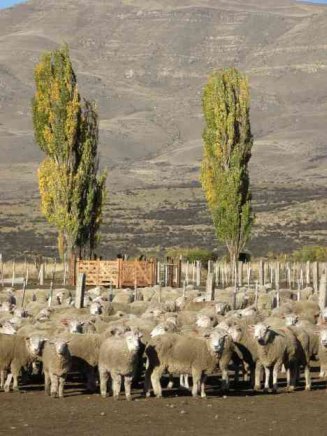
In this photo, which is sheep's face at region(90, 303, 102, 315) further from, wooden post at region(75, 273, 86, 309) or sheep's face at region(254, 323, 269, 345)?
sheep's face at region(254, 323, 269, 345)

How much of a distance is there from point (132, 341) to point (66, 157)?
28329mm

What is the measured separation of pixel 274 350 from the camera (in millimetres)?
20281

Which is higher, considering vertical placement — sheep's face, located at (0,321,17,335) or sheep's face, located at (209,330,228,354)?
sheep's face, located at (0,321,17,335)

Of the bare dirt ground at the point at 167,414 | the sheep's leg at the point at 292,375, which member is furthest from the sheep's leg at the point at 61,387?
the sheep's leg at the point at 292,375

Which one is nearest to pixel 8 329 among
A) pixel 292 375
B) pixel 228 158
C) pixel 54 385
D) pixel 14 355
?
pixel 14 355

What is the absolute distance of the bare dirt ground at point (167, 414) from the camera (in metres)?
16.4

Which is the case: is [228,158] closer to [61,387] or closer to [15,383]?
[15,383]

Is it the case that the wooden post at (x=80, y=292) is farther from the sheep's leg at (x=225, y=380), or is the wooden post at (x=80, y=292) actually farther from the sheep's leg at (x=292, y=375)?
the sheep's leg at (x=225, y=380)

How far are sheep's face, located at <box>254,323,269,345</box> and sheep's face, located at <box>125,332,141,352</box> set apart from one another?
217cm

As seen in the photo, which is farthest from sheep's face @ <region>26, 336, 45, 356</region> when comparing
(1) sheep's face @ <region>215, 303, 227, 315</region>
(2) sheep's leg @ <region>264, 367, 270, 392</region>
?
(1) sheep's face @ <region>215, 303, 227, 315</region>

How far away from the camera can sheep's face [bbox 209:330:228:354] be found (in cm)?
1942

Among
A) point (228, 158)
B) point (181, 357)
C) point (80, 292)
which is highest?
point (228, 158)

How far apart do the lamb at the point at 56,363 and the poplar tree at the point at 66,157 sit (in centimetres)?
2606

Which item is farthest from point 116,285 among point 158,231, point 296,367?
point 158,231
